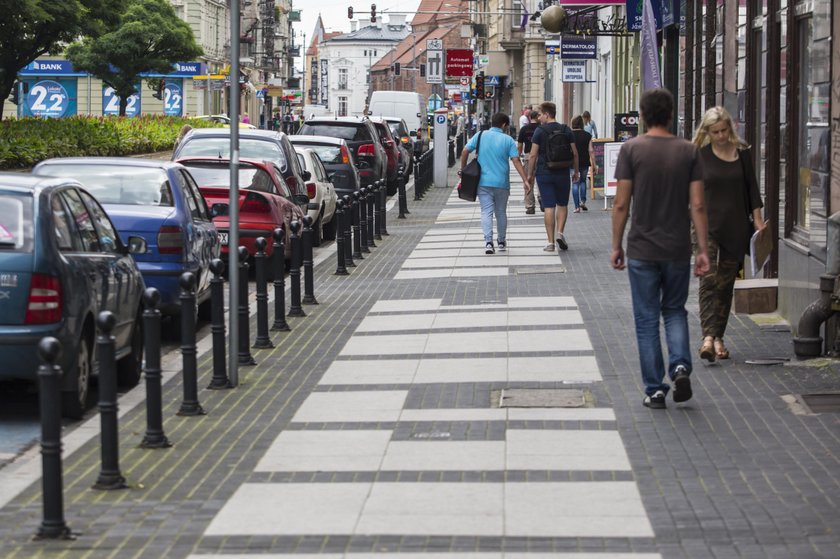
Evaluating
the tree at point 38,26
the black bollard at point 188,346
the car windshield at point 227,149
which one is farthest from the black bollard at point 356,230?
the tree at point 38,26

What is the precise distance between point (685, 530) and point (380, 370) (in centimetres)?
486

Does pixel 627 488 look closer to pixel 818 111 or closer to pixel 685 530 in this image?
pixel 685 530

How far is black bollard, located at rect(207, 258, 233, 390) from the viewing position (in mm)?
10461

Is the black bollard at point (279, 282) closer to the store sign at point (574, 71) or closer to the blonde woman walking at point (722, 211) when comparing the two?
the blonde woman walking at point (722, 211)

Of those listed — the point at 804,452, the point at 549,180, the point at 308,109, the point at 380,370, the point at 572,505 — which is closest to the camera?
the point at 572,505

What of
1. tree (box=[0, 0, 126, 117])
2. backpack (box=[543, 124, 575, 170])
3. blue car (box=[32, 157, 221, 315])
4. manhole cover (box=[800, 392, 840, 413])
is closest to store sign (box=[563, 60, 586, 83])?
tree (box=[0, 0, 126, 117])

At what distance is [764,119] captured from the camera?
15461 mm

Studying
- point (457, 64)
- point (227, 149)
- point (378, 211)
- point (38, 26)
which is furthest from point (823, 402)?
point (457, 64)

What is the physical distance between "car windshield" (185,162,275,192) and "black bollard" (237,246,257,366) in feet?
22.4

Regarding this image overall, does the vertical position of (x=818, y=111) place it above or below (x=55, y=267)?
above

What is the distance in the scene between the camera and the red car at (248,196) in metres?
18.2

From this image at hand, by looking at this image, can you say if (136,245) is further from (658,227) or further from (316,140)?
(316,140)

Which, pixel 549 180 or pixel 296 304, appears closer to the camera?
pixel 296 304

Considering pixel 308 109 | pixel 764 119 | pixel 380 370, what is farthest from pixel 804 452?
pixel 308 109
